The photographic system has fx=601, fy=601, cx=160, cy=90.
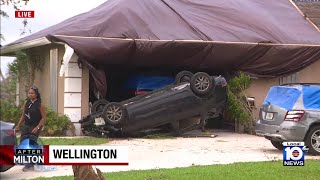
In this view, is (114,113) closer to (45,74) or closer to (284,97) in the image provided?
(284,97)

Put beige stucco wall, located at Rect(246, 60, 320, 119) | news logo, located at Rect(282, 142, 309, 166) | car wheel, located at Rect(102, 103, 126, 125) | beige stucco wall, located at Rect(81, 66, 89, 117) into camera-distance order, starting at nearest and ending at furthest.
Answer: news logo, located at Rect(282, 142, 309, 166), car wheel, located at Rect(102, 103, 126, 125), beige stucco wall, located at Rect(81, 66, 89, 117), beige stucco wall, located at Rect(246, 60, 320, 119)

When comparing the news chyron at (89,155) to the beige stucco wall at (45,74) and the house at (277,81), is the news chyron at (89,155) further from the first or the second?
the house at (277,81)

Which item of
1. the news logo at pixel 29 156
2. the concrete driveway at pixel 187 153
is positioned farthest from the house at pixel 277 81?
the news logo at pixel 29 156

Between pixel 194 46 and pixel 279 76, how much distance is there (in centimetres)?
329

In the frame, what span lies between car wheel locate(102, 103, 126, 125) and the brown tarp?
157cm

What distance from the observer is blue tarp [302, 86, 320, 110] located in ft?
43.9

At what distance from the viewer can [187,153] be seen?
45.3 feet

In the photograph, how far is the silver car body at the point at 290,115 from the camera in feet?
43.2

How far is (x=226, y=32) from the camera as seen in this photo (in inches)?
755

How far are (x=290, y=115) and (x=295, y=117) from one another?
0.38 feet

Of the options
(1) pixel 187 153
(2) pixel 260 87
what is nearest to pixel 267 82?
(2) pixel 260 87

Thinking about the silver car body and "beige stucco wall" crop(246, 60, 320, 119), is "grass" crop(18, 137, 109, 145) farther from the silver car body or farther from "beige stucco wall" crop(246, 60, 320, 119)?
"beige stucco wall" crop(246, 60, 320, 119)

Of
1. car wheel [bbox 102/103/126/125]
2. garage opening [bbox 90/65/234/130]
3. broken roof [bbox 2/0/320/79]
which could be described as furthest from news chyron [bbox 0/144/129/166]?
garage opening [bbox 90/65/234/130]

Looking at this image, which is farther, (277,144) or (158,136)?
(158,136)
